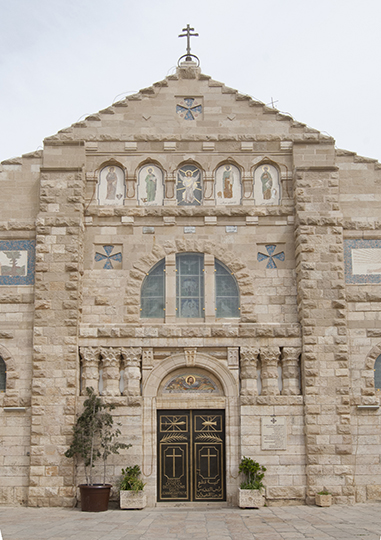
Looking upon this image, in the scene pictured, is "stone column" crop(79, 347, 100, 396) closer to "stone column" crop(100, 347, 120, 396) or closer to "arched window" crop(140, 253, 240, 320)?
"stone column" crop(100, 347, 120, 396)

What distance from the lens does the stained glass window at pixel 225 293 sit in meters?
18.0

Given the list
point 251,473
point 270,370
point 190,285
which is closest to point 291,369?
point 270,370

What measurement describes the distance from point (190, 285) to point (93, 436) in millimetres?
4945

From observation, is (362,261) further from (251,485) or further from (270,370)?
(251,485)

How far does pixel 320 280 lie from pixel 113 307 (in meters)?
5.88

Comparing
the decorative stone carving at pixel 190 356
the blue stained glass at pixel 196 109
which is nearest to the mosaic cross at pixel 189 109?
the blue stained glass at pixel 196 109

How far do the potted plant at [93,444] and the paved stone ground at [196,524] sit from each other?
1.29 ft

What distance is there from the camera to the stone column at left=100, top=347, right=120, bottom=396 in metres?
17.2

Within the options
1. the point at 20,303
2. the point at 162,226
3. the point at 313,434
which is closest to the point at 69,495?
the point at 20,303

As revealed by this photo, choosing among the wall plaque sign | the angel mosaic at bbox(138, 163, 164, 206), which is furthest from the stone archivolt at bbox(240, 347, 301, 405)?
the angel mosaic at bbox(138, 163, 164, 206)

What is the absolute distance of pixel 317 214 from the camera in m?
18.2

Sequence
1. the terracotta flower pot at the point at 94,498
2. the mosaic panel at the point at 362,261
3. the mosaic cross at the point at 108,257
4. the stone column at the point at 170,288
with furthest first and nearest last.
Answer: the mosaic cross at the point at 108,257
the mosaic panel at the point at 362,261
the stone column at the point at 170,288
the terracotta flower pot at the point at 94,498

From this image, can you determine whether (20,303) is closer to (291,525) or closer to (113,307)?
(113,307)

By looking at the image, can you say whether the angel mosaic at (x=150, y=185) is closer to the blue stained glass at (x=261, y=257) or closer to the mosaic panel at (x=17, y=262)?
the blue stained glass at (x=261, y=257)
